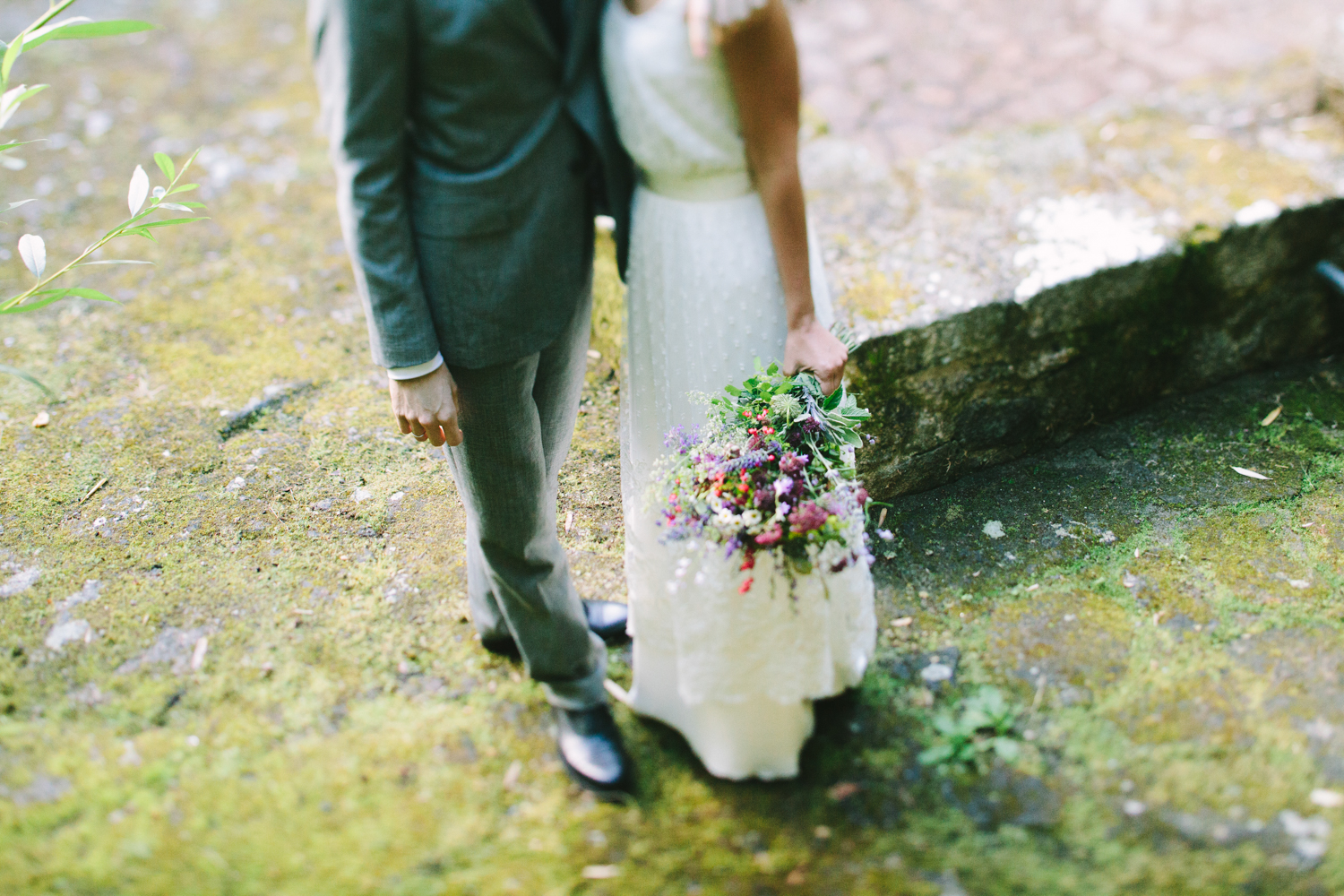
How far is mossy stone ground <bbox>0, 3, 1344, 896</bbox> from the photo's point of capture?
5.77 ft

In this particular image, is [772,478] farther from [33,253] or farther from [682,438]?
[33,253]

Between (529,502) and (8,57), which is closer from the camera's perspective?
(8,57)

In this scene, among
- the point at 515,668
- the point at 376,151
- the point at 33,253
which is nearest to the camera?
A: the point at 376,151

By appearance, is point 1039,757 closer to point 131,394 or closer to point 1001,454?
point 1001,454

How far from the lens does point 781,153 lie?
1.59 m

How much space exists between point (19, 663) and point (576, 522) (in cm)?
140

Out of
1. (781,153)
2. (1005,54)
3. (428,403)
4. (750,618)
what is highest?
(781,153)

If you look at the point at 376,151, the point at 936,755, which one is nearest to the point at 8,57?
the point at 376,151

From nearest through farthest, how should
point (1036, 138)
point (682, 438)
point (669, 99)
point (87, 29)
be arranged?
point (669, 99)
point (87, 29)
point (682, 438)
point (1036, 138)

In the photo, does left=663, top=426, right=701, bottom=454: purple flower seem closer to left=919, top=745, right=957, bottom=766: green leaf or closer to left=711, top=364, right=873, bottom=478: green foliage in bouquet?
left=711, top=364, right=873, bottom=478: green foliage in bouquet

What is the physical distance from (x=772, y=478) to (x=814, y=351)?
28cm

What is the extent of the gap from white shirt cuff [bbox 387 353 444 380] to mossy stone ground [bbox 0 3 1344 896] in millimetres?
897

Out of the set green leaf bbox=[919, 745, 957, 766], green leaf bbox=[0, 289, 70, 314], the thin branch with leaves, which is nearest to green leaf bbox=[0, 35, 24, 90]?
the thin branch with leaves

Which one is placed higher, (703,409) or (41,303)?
(41,303)
